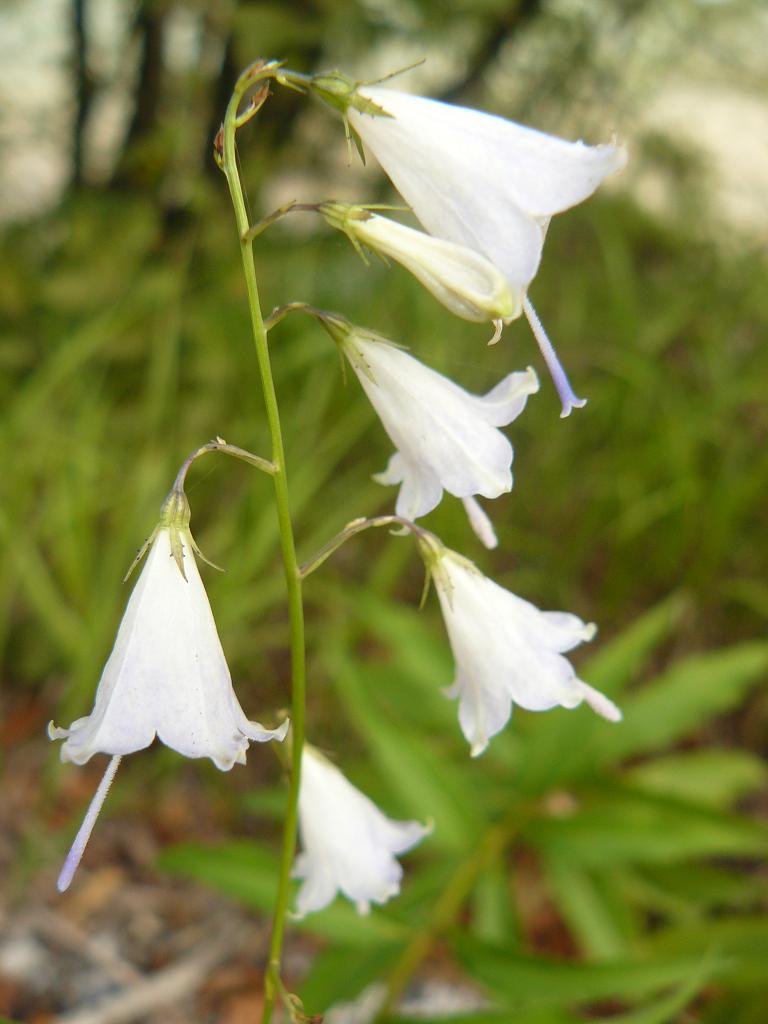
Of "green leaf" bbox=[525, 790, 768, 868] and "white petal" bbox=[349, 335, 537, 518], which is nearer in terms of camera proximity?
"white petal" bbox=[349, 335, 537, 518]

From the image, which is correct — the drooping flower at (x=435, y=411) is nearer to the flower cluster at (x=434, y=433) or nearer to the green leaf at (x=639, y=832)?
the flower cluster at (x=434, y=433)

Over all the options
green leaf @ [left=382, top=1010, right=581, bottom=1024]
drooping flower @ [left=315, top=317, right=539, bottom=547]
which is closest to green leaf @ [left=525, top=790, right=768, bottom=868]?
green leaf @ [left=382, top=1010, right=581, bottom=1024]

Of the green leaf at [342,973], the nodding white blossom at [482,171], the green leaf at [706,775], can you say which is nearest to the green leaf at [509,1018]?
the green leaf at [342,973]

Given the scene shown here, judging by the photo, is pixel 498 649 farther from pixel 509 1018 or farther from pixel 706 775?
pixel 706 775

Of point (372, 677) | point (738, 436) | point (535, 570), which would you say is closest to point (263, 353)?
point (372, 677)

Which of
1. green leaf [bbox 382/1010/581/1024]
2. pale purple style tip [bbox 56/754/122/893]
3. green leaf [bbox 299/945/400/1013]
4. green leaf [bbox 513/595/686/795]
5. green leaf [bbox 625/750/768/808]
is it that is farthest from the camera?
green leaf [bbox 625/750/768/808]

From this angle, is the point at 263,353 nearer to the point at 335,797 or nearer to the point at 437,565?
the point at 437,565

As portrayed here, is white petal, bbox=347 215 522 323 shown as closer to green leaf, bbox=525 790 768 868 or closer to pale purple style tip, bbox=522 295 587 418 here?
pale purple style tip, bbox=522 295 587 418
